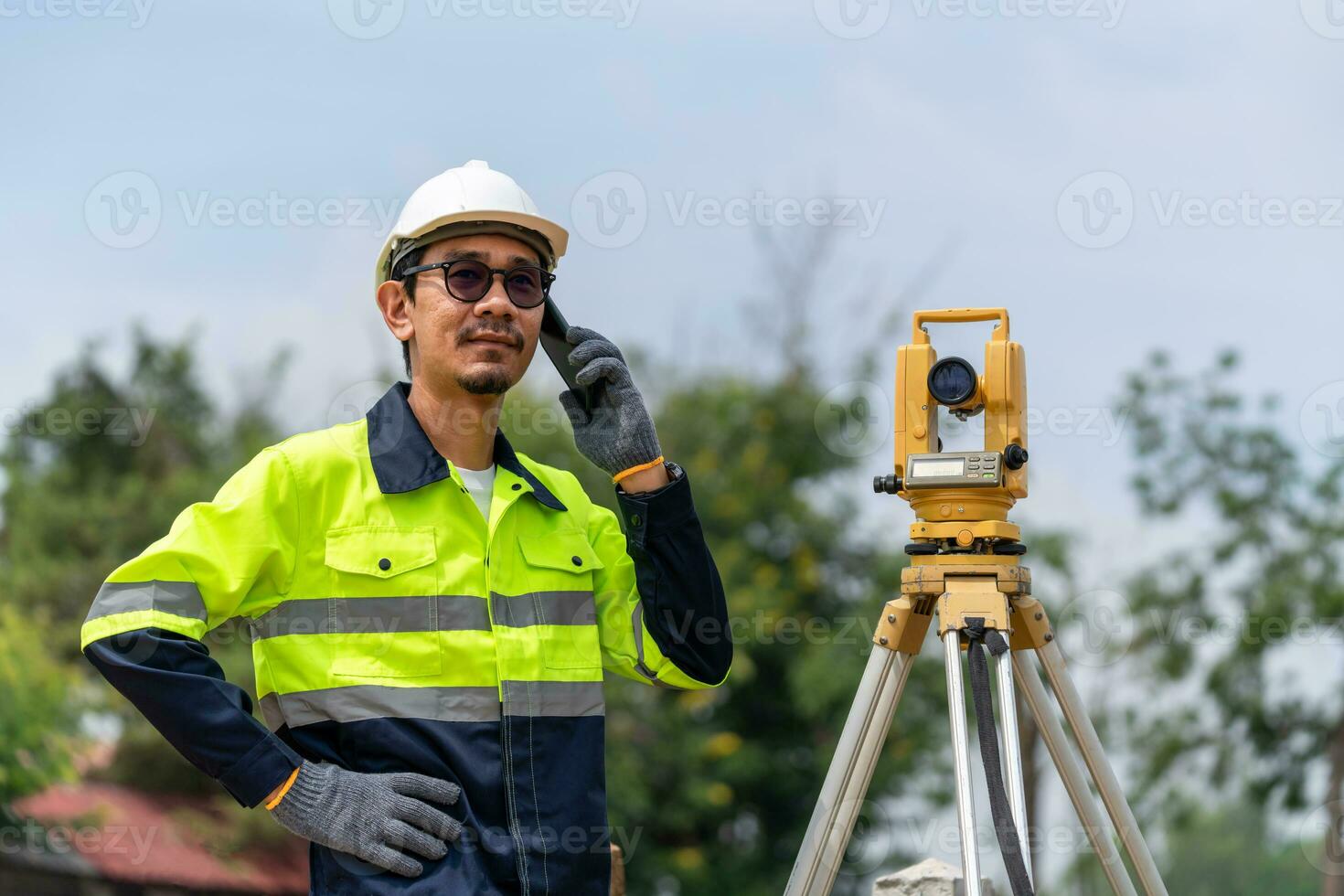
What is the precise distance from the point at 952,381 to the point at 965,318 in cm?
17

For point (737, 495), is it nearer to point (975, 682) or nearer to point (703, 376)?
point (703, 376)

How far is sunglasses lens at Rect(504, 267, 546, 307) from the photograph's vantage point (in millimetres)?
2826

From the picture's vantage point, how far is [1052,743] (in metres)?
2.88

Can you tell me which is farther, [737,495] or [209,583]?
[737,495]

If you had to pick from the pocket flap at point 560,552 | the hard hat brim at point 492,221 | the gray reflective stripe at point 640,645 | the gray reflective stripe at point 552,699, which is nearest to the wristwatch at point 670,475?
the pocket flap at point 560,552

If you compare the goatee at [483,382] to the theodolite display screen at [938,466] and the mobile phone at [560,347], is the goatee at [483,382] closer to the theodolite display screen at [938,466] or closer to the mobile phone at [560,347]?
the mobile phone at [560,347]

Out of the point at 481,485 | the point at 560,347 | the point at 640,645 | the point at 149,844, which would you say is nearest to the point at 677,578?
the point at 640,645

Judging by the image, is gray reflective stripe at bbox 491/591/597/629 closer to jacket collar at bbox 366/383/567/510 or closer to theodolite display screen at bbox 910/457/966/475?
jacket collar at bbox 366/383/567/510

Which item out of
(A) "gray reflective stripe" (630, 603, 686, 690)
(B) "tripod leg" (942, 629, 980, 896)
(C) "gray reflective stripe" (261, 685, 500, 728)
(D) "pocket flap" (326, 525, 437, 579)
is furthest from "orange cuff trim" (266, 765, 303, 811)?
(B) "tripod leg" (942, 629, 980, 896)

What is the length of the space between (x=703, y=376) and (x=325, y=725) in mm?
13695

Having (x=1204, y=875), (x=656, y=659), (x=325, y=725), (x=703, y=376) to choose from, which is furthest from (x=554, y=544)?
(x=1204, y=875)

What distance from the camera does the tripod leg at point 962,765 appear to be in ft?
8.27

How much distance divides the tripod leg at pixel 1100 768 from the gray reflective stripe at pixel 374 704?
3.94ft

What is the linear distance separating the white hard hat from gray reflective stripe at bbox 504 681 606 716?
91 cm
